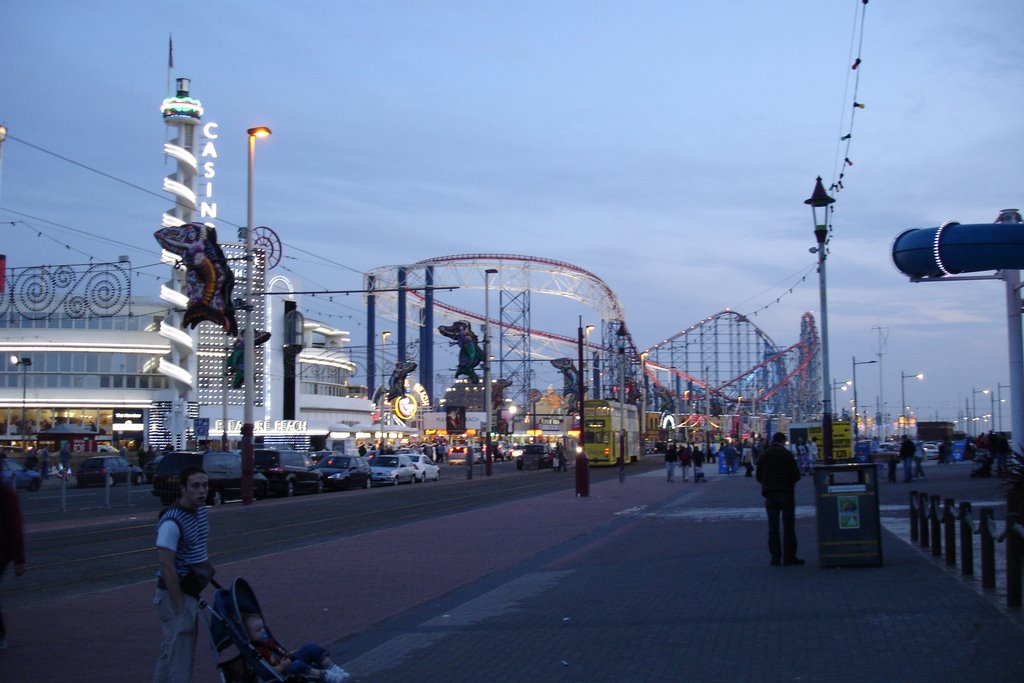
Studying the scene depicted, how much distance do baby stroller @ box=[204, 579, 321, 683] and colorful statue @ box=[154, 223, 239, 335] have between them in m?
29.1

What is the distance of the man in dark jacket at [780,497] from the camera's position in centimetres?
1410

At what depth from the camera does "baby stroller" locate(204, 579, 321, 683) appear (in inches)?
266

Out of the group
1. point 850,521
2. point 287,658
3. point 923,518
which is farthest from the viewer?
point 923,518

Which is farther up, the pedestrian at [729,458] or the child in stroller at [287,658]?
the child in stroller at [287,658]

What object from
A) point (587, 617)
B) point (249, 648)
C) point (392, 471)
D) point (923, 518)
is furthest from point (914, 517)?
point (392, 471)

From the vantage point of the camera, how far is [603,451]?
68500 millimetres

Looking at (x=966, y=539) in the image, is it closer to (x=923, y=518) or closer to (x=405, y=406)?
(x=923, y=518)

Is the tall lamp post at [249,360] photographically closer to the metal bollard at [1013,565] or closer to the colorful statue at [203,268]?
the colorful statue at [203,268]

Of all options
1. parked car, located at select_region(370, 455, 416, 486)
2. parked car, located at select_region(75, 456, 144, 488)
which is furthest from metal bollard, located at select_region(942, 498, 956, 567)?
parked car, located at select_region(75, 456, 144, 488)

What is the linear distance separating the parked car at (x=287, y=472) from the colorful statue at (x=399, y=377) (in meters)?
44.1

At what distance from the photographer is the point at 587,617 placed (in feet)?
34.9

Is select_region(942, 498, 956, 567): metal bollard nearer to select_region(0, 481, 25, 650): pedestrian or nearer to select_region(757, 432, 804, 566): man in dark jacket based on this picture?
select_region(757, 432, 804, 566): man in dark jacket

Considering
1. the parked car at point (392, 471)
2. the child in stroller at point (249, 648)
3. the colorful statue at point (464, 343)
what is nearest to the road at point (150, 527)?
the parked car at point (392, 471)

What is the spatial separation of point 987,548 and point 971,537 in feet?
3.86
